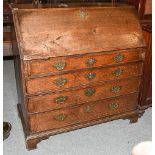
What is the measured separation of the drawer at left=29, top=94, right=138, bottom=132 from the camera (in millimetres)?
2258

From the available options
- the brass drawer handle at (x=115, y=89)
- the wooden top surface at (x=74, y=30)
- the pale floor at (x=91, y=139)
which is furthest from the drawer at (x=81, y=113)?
the wooden top surface at (x=74, y=30)

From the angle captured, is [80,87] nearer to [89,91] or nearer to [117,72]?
[89,91]

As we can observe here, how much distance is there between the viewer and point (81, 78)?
87.7 inches

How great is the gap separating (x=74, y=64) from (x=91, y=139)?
0.93 m

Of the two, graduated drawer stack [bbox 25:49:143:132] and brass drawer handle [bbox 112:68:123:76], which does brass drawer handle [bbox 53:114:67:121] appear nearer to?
graduated drawer stack [bbox 25:49:143:132]

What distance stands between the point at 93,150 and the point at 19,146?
2.56 ft

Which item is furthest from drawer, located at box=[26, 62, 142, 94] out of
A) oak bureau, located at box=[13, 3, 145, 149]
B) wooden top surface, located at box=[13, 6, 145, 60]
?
wooden top surface, located at box=[13, 6, 145, 60]

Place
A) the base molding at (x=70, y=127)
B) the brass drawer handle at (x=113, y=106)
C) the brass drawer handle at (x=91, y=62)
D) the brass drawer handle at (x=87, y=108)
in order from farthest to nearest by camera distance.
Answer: the brass drawer handle at (x=113, y=106), the brass drawer handle at (x=87, y=108), the base molding at (x=70, y=127), the brass drawer handle at (x=91, y=62)

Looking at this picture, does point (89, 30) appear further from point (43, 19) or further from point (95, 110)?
point (95, 110)

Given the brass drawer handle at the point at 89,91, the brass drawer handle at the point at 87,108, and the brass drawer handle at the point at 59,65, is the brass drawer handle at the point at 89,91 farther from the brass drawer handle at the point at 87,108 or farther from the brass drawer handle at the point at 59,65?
the brass drawer handle at the point at 59,65

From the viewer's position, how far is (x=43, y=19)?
2.05m

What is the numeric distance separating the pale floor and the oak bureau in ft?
0.55

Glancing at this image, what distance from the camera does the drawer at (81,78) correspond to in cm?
207

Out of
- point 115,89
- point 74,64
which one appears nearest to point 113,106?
point 115,89
